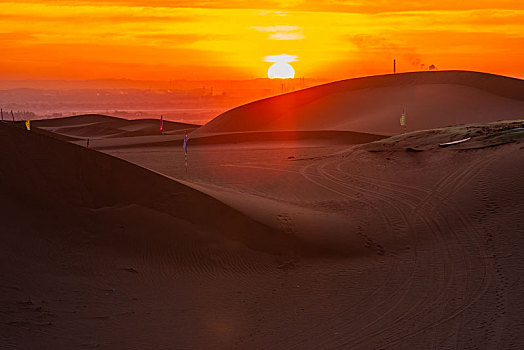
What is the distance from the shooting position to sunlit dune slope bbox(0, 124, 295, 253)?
11.6 meters

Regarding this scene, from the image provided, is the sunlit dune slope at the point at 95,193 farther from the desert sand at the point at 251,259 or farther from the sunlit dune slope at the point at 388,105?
the sunlit dune slope at the point at 388,105

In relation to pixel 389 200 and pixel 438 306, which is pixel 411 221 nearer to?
pixel 389 200

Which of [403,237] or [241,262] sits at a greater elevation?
[403,237]

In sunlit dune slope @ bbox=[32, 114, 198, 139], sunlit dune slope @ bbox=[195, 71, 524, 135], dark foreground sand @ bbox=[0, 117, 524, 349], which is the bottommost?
dark foreground sand @ bbox=[0, 117, 524, 349]

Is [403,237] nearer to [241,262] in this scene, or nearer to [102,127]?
[241,262]

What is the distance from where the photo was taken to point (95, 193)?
41.5ft

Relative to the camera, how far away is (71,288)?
945cm

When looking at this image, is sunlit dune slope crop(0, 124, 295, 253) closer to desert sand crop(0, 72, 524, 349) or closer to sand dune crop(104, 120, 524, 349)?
desert sand crop(0, 72, 524, 349)

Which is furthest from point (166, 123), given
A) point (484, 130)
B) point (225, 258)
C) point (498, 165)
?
point (225, 258)

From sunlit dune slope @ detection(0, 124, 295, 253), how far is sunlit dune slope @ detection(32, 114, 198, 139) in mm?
49505

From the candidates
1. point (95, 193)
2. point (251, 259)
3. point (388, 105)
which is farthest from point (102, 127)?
point (251, 259)

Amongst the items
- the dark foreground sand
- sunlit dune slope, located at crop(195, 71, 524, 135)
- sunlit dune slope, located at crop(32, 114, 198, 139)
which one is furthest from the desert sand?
sunlit dune slope, located at crop(32, 114, 198, 139)

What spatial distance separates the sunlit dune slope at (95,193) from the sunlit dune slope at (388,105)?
35.1 metres

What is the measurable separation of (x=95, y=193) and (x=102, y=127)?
203ft
